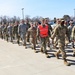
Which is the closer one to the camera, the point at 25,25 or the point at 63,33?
the point at 63,33

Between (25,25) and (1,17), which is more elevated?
(1,17)

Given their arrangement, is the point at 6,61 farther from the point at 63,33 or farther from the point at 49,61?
the point at 63,33

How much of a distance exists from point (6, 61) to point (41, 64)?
2.02 meters

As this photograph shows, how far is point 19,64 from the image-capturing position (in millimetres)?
10727

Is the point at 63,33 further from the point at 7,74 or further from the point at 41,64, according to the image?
the point at 7,74

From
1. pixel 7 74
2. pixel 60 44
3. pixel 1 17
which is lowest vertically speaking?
pixel 7 74

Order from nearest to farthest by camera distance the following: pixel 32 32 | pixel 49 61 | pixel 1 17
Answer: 1. pixel 49 61
2. pixel 32 32
3. pixel 1 17

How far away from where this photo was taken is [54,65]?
10133 millimetres

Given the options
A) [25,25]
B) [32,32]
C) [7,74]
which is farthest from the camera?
[25,25]

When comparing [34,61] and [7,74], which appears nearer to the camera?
[7,74]

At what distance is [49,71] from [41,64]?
A: 1345 millimetres

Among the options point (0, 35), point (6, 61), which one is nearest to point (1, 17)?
point (0, 35)

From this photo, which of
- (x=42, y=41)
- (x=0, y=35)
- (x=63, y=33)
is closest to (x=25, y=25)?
(x=42, y=41)

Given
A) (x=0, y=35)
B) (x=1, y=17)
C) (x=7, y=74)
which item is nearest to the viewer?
(x=7, y=74)
